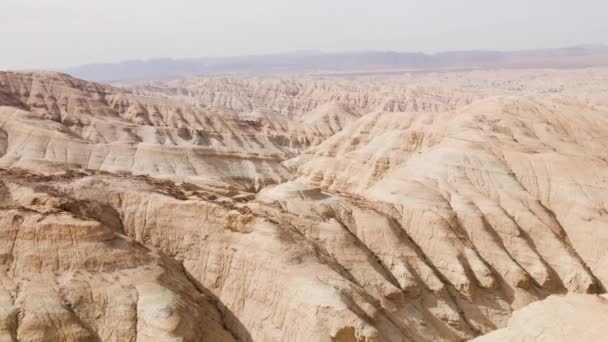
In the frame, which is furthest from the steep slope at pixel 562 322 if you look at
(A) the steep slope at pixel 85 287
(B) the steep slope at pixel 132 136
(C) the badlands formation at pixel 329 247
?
(B) the steep slope at pixel 132 136

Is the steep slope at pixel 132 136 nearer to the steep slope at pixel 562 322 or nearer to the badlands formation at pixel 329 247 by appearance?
the badlands formation at pixel 329 247

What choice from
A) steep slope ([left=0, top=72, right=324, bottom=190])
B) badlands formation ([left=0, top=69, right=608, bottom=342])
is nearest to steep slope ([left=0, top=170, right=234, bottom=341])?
badlands formation ([left=0, top=69, right=608, bottom=342])

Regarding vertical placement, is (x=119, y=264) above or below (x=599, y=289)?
above

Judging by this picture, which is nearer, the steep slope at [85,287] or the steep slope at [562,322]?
the steep slope at [562,322]

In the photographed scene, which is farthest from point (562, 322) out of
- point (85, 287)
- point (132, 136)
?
point (132, 136)

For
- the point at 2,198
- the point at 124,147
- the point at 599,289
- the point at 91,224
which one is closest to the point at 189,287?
the point at 91,224

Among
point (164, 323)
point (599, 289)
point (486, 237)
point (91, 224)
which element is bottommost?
point (599, 289)

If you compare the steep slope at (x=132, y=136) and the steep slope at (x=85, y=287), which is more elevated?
the steep slope at (x=85, y=287)

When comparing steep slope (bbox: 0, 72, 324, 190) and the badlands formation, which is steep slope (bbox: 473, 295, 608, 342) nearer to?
the badlands formation

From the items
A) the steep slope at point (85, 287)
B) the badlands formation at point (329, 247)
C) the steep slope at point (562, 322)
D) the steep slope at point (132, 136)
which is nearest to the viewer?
the steep slope at point (562, 322)

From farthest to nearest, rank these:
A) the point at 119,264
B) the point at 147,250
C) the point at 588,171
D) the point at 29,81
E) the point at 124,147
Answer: the point at 29,81 < the point at 124,147 < the point at 588,171 < the point at 147,250 < the point at 119,264

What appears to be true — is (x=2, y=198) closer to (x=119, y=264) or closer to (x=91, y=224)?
(x=91, y=224)
